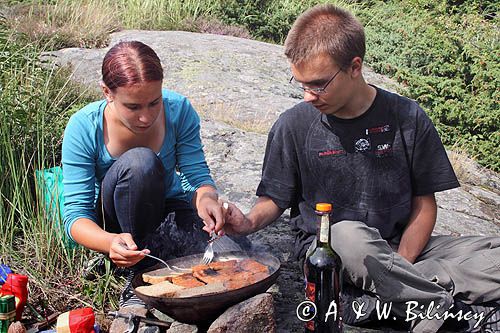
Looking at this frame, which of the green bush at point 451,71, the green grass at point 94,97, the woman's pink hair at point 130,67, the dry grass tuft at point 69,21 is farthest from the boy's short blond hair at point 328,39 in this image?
the dry grass tuft at point 69,21

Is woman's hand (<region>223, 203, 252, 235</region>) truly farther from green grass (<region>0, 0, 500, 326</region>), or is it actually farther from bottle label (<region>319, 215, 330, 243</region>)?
green grass (<region>0, 0, 500, 326</region>)

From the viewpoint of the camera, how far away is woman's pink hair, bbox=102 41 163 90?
10.8ft

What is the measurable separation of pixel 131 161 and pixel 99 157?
11.6 inches

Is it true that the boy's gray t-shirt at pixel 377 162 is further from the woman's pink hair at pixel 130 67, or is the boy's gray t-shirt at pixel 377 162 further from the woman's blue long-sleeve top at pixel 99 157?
the woman's pink hair at pixel 130 67

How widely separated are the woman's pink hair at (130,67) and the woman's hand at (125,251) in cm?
74

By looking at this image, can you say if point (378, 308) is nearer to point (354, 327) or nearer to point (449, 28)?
point (354, 327)

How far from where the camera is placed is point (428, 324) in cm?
327

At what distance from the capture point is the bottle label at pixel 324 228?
9.65ft

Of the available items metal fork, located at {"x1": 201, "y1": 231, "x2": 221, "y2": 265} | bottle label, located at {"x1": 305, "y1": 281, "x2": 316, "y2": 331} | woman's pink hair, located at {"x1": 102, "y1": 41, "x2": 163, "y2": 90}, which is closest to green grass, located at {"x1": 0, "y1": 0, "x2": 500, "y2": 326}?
metal fork, located at {"x1": 201, "y1": 231, "x2": 221, "y2": 265}

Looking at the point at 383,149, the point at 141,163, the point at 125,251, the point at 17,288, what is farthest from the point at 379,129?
the point at 17,288

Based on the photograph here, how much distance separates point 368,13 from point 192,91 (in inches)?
270

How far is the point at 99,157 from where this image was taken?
3.62 metres

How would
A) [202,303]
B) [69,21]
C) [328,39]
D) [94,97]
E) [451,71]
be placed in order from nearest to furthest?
[202,303]
[328,39]
[94,97]
[451,71]
[69,21]

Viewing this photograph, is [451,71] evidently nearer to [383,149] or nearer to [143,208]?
[383,149]
